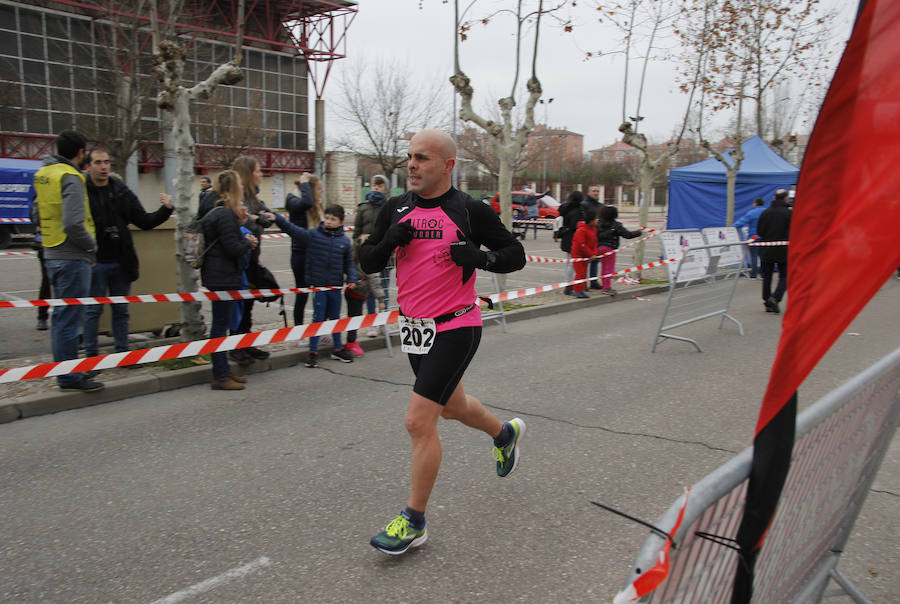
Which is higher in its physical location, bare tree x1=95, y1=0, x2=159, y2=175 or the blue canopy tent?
bare tree x1=95, y1=0, x2=159, y2=175

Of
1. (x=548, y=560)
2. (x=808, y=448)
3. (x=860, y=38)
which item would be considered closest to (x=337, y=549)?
(x=548, y=560)

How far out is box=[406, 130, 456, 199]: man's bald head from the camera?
328 centimetres

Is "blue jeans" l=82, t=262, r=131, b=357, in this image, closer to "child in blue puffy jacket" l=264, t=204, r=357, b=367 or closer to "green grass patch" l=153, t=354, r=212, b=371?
"green grass patch" l=153, t=354, r=212, b=371

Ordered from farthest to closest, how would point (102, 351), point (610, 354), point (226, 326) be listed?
1. point (610, 354)
2. point (102, 351)
3. point (226, 326)

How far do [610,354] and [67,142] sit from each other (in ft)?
19.1

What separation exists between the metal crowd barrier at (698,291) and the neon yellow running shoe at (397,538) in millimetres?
5429

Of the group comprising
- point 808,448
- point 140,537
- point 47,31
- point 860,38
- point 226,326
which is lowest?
point 140,537

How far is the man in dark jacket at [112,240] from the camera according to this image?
6.10m

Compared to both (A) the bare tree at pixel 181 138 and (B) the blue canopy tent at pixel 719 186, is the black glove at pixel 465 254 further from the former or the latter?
(B) the blue canopy tent at pixel 719 186

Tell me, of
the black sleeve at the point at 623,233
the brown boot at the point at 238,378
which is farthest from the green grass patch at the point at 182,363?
the black sleeve at the point at 623,233

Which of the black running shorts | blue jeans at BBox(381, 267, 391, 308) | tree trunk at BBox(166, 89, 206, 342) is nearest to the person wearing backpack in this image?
blue jeans at BBox(381, 267, 391, 308)

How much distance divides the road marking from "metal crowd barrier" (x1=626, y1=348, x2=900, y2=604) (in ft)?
7.21

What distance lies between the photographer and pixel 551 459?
14.8ft

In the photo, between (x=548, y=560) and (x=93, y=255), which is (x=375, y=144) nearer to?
(x=93, y=255)
